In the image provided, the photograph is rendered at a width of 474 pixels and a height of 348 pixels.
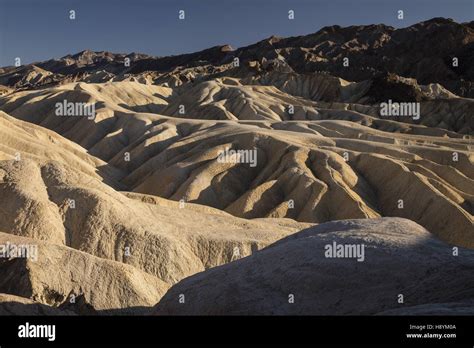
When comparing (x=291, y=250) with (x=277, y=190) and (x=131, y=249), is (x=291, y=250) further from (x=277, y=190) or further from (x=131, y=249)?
(x=277, y=190)

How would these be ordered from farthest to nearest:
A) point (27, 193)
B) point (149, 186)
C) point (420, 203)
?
point (149, 186), point (420, 203), point (27, 193)

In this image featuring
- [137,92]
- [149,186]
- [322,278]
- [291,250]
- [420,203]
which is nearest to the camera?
[322,278]

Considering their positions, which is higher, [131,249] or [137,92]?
[137,92]

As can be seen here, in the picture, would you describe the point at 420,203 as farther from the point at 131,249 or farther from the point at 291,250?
the point at 291,250
